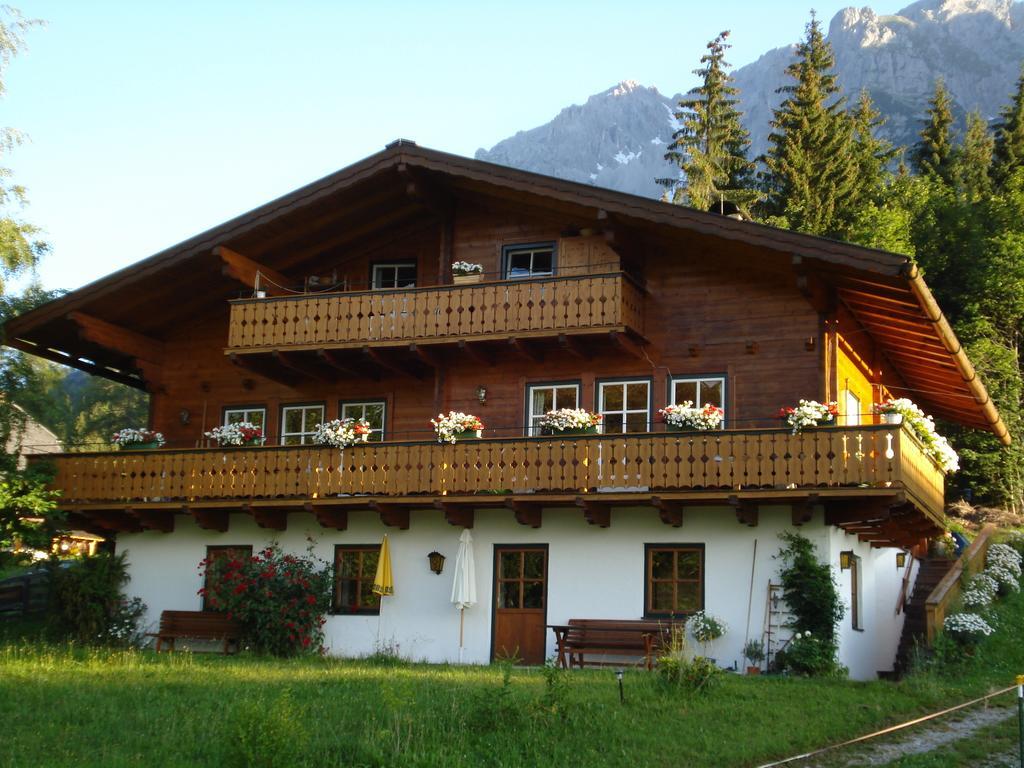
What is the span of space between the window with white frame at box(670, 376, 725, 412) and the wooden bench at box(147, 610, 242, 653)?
919cm

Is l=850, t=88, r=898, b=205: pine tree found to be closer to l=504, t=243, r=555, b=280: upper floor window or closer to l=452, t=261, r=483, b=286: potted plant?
l=504, t=243, r=555, b=280: upper floor window

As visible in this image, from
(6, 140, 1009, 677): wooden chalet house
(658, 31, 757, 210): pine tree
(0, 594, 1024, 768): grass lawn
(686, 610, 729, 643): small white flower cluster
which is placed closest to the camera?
(0, 594, 1024, 768): grass lawn

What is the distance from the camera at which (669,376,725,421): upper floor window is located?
24.0 m

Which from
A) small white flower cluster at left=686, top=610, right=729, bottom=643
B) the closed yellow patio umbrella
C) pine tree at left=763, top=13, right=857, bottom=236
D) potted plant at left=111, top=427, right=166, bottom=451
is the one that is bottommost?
small white flower cluster at left=686, top=610, right=729, bottom=643

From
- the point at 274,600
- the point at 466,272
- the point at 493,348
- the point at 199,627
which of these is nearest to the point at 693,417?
the point at 493,348

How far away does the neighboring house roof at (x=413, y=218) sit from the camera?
22.4 m

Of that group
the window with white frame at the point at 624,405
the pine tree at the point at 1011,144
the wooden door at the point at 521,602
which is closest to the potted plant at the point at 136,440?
the wooden door at the point at 521,602

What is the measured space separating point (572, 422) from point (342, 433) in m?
4.54

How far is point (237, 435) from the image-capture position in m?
26.2

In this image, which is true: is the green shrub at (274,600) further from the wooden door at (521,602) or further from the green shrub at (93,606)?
the wooden door at (521,602)

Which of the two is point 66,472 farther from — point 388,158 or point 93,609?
point 388,158

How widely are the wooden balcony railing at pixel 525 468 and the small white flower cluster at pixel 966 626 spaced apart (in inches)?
81.8

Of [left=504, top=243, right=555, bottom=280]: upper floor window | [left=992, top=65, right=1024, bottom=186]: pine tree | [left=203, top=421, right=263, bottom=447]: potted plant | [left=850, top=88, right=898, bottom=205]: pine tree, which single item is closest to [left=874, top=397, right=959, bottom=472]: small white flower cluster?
[left=504, top=243, right=555, bottom=280]: upper floor window

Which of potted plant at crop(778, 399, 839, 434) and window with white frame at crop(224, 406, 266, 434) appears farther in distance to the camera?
window with white frame at crop(224, 406, 266, 434)
